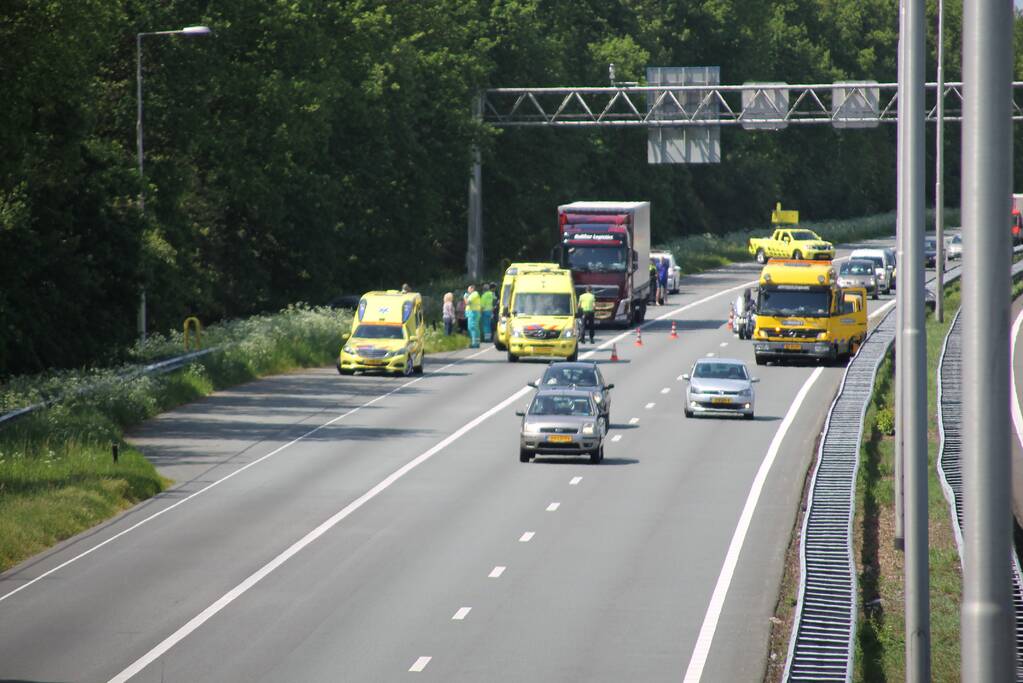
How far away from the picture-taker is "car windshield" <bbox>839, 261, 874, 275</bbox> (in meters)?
72.0

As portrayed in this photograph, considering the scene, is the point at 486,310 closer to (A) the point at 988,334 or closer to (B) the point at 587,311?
(B) the point at 587,311

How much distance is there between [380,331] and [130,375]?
990 centimetres

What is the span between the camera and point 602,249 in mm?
58875

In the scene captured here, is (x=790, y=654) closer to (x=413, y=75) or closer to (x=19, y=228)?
(x=19, y=228)

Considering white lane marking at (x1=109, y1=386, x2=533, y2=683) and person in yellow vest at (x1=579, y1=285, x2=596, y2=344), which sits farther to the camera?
person in yellow vest at (x1=579, y1=285, x2=596, y2=344)

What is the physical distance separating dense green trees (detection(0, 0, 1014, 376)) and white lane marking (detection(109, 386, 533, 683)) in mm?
11425

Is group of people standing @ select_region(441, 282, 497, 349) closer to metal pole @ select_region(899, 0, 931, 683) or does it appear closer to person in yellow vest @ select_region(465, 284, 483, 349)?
person in yellow vest @ select_region(465, 284, 483, 349)

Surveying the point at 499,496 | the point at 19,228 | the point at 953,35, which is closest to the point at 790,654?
the point at 499,496

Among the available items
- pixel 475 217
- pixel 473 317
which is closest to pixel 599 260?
pixel 473 317

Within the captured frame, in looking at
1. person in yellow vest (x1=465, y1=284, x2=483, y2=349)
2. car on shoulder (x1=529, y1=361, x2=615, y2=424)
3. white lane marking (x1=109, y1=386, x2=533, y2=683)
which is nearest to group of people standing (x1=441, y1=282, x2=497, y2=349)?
person in yellow vest (x1=465, y1=284, x2=483, y2=349)

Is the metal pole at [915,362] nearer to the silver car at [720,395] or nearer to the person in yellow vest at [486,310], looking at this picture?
the silver car at [720,395]

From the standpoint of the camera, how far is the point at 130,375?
39438mm

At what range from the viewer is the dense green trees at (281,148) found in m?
42.8

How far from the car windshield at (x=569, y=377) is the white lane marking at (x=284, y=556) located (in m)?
2.26
